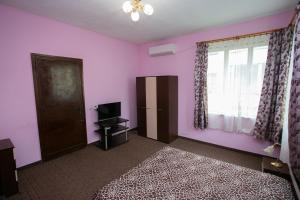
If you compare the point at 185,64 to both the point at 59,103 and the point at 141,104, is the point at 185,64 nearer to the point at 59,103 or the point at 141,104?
the point at 141,104

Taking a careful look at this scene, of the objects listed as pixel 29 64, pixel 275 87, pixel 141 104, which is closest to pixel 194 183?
pixel 275 87

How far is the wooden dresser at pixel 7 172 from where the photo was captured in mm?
1896

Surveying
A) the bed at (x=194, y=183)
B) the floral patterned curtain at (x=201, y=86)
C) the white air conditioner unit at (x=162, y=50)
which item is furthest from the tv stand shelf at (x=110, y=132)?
the white air conditioner unit at (x=162, y=50)

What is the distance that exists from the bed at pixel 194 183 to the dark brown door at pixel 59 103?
2069mm

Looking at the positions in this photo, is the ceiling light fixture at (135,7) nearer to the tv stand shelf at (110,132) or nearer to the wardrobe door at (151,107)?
the wardrobe door at (151,107)

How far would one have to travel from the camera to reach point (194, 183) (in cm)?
144

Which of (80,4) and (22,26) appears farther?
(22,26)

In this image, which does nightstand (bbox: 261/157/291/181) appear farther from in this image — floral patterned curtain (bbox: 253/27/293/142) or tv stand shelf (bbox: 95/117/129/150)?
tv stand shelf (bbox: 95/117/129/150)

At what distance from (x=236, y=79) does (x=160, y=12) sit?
1.97 metres

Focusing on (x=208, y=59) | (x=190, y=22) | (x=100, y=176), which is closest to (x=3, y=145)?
(x=100, y=176)

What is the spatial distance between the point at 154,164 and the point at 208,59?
262 cm

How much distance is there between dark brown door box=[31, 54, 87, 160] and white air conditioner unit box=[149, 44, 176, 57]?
1.89 meters

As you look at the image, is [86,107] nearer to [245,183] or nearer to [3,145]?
[3,145]

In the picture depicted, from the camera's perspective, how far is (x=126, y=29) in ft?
10.7
